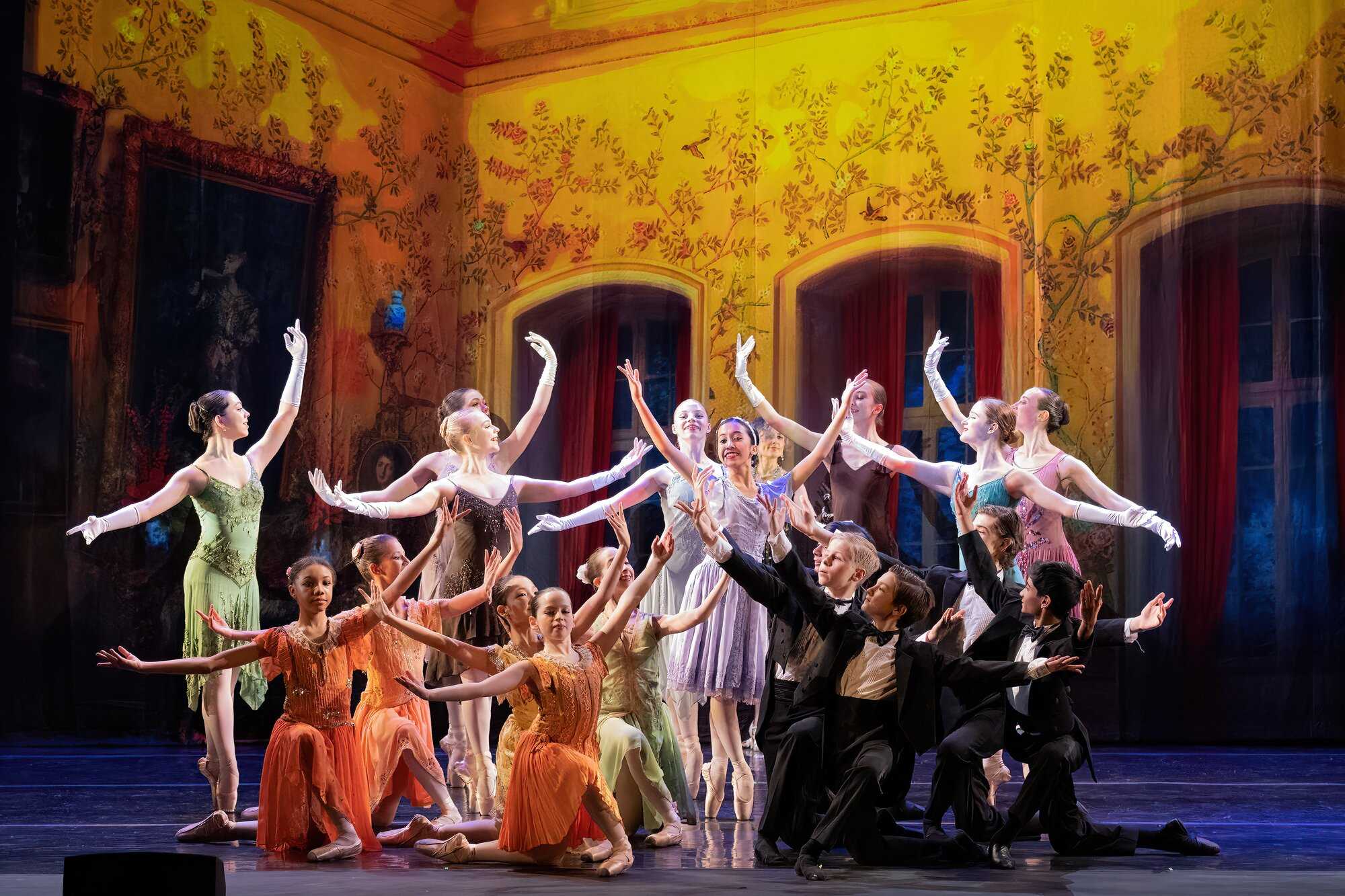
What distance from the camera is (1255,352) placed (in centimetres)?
668

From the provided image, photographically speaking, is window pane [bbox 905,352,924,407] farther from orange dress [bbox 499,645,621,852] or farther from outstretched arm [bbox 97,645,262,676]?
outstretched arm [bbox 97,645,262,676]

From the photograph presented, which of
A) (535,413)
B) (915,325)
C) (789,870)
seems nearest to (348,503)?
(535,413)

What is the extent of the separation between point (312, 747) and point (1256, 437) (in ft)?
14.5

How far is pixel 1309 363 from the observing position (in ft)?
21.2

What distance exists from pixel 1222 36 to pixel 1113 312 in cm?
123

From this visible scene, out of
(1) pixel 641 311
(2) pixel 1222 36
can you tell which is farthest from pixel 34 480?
(2) pixel 1222 36

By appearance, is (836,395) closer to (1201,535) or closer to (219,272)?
(1201,535)

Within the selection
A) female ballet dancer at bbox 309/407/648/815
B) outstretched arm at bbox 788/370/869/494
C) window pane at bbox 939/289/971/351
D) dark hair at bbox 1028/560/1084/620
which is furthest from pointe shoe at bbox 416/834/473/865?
window pane at bbox 939/289/971/351

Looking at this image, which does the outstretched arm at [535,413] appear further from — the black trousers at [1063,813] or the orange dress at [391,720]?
the black trousers at [1063,813]

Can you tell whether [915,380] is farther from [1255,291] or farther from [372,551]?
[372,551]

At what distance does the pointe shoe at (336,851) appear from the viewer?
3666 mm

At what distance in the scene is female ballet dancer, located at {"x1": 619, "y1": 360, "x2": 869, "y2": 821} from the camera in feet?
15.2

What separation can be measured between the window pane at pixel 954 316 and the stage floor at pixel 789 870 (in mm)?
2110

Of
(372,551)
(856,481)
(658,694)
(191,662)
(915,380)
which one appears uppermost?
(915,380)
